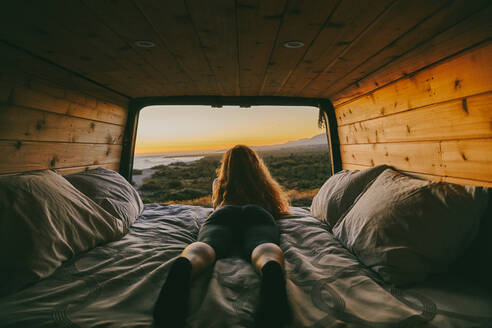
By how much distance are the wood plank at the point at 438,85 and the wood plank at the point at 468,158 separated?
25cm

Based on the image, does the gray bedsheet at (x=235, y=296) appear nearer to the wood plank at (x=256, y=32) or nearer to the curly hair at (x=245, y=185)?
the curly hair at (x=245, y=185)

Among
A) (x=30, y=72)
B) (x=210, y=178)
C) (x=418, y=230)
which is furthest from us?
(x=210, y=178)

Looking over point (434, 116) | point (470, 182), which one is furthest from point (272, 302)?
point (434, 116)

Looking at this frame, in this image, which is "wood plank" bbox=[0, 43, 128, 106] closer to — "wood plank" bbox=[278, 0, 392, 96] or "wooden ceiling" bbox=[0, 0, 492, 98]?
"wooden ceiling" bbox=[0, 0, 492, 98]

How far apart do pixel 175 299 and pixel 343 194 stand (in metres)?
1.24

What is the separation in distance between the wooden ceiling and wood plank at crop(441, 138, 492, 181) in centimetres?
53

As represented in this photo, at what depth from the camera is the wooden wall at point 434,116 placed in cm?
105

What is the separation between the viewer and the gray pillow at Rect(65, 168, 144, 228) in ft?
4.65

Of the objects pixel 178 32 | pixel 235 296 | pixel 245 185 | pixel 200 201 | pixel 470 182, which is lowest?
pixel 200 201

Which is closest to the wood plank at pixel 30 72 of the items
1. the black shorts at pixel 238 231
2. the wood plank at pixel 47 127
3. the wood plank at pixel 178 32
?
the wood plank at pixel 47 127

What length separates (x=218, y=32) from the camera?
1.19 meters

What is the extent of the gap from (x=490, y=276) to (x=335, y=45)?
1299 millimetres

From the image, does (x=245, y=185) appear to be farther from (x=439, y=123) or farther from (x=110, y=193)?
(x=439, y=123)

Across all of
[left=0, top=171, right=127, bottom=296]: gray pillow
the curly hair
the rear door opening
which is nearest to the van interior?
[left=0, top=171, right=127, bottom=296]: gray pillow
